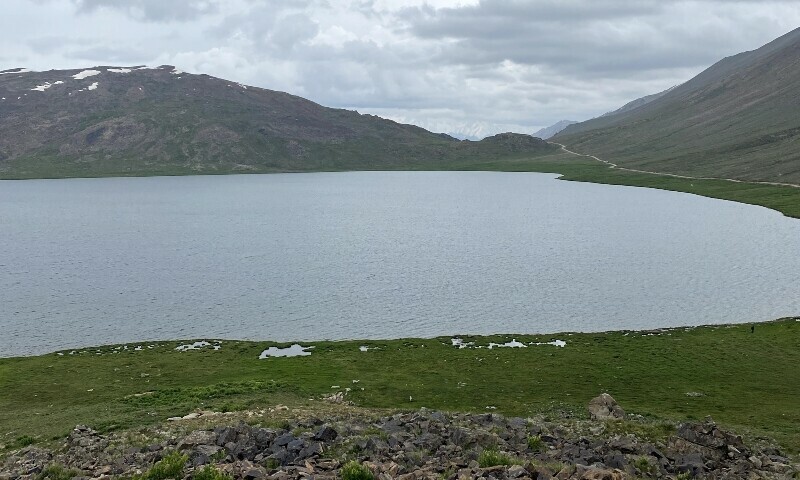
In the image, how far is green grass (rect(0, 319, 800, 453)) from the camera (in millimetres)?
44531

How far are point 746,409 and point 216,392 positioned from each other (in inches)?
1515

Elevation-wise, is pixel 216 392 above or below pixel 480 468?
below

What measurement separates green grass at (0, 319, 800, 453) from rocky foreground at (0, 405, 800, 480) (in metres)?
4.45

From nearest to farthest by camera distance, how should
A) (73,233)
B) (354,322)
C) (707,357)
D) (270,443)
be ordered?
(270,443) → (707,357) → (354,322) → (73,233)

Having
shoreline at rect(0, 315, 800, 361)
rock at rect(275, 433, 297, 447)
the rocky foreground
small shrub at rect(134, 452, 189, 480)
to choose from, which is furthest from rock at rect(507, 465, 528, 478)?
shoreline at rect(0, 315, 800, 361)

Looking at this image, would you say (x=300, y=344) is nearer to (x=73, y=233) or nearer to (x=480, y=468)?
(x=480, y=468)

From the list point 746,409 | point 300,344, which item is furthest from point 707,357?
point 300,344

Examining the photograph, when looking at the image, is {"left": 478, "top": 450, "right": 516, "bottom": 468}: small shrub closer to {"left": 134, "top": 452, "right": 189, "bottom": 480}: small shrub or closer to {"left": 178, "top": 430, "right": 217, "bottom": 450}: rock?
{"left": 134, "top": 452, "right": 189, "bottom": 480}: small shrub

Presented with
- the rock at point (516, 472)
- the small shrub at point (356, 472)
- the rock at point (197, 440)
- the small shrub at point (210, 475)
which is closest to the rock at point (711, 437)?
the rock at point (516, 472)

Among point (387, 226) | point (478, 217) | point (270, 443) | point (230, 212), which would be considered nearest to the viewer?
point (270, 443)

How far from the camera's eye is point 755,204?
191m

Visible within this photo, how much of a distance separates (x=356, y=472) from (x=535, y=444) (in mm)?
10297

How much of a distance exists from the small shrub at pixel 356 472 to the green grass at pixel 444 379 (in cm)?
1809

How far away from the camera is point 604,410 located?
40.1m
